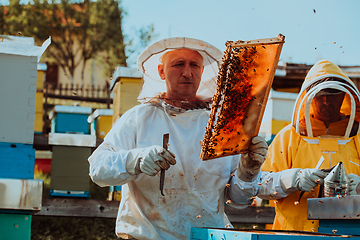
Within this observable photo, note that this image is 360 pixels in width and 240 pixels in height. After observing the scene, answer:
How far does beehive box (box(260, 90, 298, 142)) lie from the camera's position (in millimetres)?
6668

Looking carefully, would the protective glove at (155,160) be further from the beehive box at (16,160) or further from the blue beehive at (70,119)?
the blue beehive at (70,119)

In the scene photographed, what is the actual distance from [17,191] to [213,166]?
1.70 metres

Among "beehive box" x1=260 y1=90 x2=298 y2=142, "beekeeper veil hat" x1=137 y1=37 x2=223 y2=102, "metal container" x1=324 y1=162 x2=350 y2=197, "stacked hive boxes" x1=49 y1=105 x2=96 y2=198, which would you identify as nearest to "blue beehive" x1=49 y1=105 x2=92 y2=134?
"stacked hive boxes" x1=49 y1=105 x2=96 y2=198

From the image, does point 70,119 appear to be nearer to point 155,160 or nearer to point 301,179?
point 301,179

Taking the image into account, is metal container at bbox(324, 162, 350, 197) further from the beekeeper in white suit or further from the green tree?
the green tree

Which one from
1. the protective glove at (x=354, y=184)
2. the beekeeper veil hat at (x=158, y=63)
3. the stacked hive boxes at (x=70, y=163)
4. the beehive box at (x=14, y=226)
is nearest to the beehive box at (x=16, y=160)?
the beehive box at (x=14, y=226)

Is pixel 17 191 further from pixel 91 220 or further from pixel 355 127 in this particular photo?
pixel 91 220

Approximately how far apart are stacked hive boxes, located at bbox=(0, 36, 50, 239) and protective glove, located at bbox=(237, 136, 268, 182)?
1.75 metres

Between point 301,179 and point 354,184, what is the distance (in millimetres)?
432

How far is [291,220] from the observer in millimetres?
3338

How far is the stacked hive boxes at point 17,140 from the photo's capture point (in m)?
3.26

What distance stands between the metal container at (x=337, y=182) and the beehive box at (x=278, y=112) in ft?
11.8

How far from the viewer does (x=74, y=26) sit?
58.0 ft

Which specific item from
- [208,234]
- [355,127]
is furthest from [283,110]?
[208,234]
